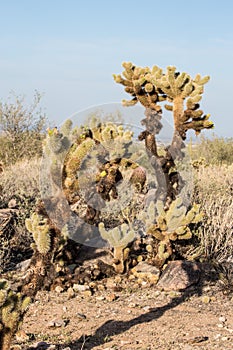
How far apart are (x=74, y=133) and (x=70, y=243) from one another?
3.96 feet

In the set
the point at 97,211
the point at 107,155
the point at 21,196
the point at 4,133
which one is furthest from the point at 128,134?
the point at 4,133

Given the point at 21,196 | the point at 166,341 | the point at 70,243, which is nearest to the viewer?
the point at 166,341

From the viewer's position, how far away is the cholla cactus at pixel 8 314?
3309 mm

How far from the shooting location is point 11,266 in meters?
6.13

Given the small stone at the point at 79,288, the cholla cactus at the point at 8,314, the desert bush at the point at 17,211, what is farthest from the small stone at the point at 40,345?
the desert bush at the point at 17,211

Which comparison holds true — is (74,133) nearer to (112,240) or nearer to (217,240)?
(112,240)

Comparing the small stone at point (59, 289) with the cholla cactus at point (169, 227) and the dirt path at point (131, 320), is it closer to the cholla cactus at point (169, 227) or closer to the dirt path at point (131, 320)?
the dirt path at point (131, 320)

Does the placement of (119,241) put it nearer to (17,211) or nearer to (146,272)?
(146,272)

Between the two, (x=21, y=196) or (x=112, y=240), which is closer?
(x=112, y=240)

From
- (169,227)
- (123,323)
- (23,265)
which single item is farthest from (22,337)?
(169,227)

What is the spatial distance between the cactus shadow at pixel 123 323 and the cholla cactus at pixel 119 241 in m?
0.69

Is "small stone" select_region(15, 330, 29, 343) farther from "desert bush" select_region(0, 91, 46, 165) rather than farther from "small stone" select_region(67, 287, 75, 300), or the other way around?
"desert bush" select_region(0, 91, 46, 165)

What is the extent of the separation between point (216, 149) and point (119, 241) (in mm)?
10793

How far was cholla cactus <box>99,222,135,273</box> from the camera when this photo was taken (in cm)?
562
